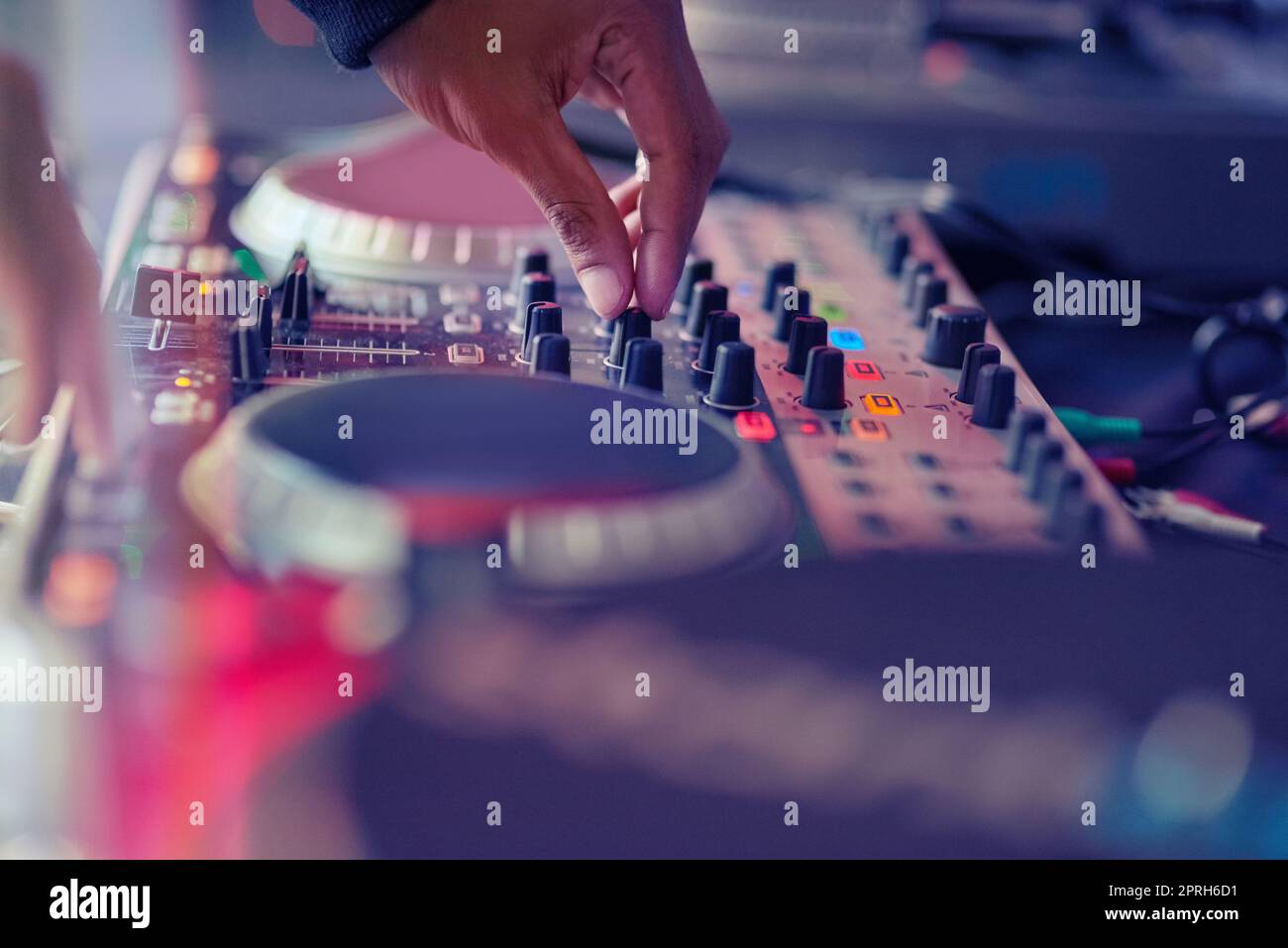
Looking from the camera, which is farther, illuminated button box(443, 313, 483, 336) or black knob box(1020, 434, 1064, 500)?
illuminated button box(443, 313, 483, 336)

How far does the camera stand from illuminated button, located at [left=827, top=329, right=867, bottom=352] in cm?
83

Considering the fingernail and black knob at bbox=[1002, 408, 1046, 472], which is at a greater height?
the fingernail

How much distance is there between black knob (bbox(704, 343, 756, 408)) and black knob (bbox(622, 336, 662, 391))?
0.03 meters

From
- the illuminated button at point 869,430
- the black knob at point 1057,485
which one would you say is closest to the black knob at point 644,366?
the illuminated button at point 869,430

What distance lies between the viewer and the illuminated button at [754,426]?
673mm

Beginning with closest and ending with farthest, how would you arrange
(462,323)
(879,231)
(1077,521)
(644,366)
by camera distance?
(1077,521)
(644,366)
(462,323)
(879,231)

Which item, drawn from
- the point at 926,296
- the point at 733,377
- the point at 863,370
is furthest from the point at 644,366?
the point at 926,296

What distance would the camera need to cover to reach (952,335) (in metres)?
0.79

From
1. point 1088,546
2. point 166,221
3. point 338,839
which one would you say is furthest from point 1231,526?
point 166,221

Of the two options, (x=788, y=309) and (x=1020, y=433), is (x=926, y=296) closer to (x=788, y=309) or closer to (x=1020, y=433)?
(x=788, y=309)

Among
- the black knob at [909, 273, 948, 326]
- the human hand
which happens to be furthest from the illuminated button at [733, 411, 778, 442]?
the black knob at [909, 273, 948, 326]

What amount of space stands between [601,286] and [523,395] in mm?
125

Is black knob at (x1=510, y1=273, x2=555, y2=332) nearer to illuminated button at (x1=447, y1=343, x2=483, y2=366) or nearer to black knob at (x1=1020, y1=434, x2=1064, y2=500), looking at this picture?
illuminated button at (x1=447, y1=343, x2=483, y2=366)

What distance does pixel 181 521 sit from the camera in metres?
0.55
